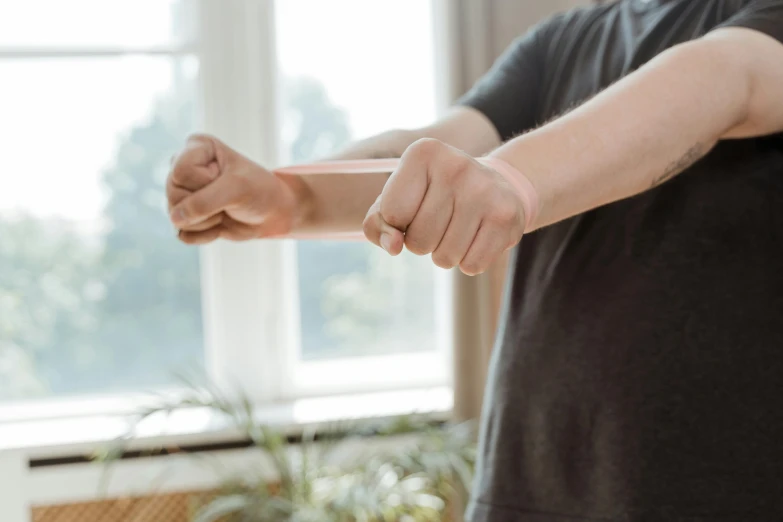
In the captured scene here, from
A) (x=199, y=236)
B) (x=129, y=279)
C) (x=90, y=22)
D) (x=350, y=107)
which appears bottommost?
(x=129, y=279)

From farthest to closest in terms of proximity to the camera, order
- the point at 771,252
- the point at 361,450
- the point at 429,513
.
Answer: the point at 361,450 < the point at 429,513 < the point at 771,252

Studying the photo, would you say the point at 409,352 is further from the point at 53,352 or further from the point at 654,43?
the point at 654,43

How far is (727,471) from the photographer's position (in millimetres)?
831

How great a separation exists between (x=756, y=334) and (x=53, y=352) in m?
2.01

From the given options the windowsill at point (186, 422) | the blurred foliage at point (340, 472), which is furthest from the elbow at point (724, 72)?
the windowsill at point (186, 422)

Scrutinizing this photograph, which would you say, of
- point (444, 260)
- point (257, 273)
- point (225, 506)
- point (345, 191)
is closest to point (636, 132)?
point (444, 260)

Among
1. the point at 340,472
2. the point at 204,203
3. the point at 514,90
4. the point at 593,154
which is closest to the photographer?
the point at 593,154

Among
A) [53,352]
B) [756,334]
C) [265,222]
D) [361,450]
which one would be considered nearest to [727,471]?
[756,334]

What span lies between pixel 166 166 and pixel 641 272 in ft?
5.56

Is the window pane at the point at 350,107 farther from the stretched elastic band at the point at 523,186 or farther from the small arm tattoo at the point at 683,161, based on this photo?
the stretched elastic band at the point at 523,186

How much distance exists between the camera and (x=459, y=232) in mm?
506

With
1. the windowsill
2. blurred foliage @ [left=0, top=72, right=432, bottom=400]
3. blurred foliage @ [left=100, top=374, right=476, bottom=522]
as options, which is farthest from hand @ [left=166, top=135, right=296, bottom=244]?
blurred foliage @ [left=0, top=72, right=432, bottom=400]

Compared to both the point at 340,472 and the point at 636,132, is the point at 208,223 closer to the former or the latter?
the point at 636,132

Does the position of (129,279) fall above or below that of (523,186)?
below
